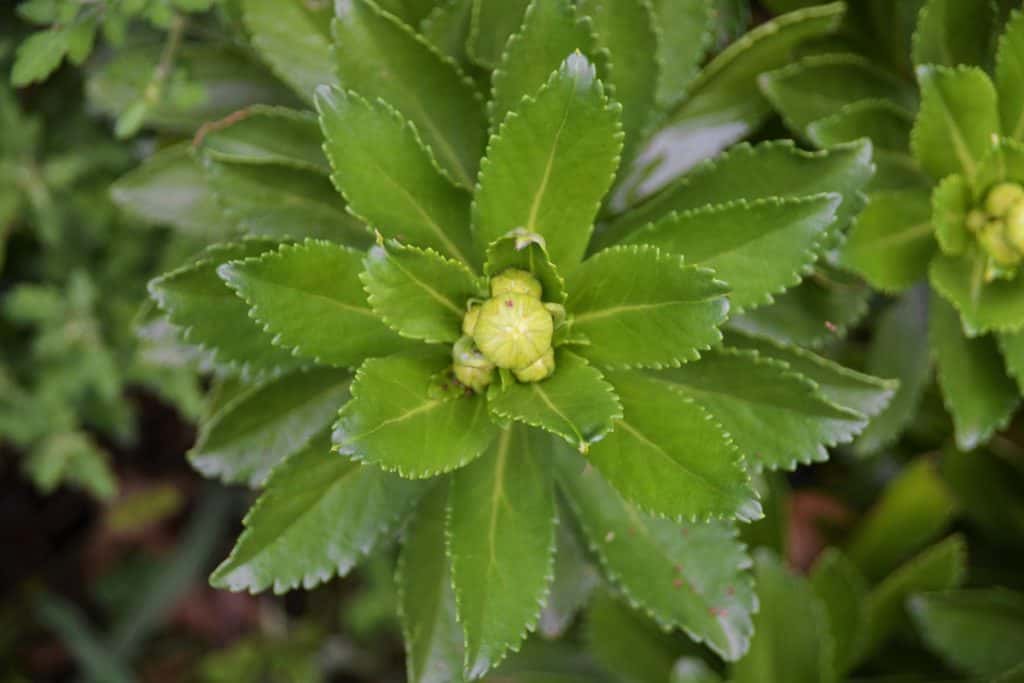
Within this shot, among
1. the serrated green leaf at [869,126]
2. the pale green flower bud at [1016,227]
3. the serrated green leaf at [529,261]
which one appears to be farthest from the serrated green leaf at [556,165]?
the pale green flower bud at [1016,227]

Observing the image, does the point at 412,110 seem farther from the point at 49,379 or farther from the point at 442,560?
the point at 49,379

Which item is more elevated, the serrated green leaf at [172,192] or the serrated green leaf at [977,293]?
the serrated green leaf at [977,293]

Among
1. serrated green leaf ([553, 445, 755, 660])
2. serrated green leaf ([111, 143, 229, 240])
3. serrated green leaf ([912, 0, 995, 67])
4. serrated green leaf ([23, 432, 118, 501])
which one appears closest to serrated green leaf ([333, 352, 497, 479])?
serrated green leaf ([553, 445, 755, 660])

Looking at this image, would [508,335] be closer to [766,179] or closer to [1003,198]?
[766,179]

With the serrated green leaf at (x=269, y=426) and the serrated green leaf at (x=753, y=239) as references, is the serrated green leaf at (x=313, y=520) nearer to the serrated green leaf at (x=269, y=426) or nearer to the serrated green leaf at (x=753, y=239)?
the serrated green leaf at (x=269, y=426)

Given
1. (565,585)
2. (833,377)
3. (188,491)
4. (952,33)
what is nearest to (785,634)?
(565,585)

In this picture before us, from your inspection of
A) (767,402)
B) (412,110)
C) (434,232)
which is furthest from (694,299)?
(412,110)
